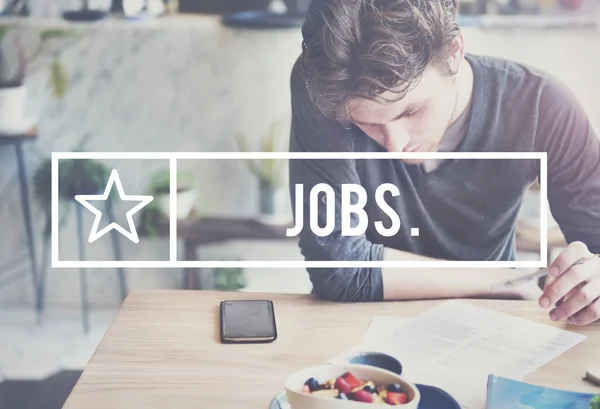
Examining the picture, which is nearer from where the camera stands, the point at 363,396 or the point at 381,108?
the point at 363,396

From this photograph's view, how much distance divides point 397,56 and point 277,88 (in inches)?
10.8

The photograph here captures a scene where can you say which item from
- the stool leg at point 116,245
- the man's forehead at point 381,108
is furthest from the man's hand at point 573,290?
the stool leg at point 116,245

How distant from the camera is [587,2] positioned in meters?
1.53

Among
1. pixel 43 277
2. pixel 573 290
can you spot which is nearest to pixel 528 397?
pixel 573 290

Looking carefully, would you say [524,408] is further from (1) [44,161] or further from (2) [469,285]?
(1) [44,161]

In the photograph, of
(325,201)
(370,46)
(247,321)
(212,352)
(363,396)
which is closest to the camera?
(363,396)

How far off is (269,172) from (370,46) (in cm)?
36

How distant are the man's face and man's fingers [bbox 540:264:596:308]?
393 mm

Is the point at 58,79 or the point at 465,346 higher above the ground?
the point at 58,79

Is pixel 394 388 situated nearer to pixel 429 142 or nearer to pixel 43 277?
pixel 429 142

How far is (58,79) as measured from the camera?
61.4 inches

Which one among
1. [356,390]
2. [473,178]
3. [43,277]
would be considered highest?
[473,178]

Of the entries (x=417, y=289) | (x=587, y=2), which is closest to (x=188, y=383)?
(x=417, y=289)

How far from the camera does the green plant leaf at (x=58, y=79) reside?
1.55 metres
